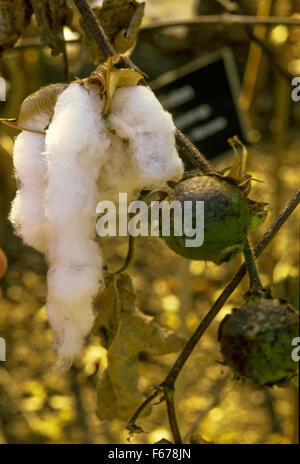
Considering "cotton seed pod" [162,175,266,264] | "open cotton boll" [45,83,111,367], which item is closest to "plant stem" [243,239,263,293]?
"cotton seed pod" [162,175,266,264]

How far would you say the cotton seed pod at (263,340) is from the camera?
0.45 m

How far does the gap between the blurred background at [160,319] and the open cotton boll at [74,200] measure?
34 cm

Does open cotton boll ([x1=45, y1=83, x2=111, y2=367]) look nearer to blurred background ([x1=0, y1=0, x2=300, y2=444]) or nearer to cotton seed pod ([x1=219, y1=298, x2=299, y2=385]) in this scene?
cotton seed pod ([x1=219, y1=298, x2=299, y2=385])

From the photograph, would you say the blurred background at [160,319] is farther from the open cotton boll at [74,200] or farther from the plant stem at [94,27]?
the open cotton boll at [74,200]

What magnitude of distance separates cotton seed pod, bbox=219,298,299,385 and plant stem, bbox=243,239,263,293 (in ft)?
0.05

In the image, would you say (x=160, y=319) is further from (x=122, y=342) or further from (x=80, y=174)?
(x=80, y=174)

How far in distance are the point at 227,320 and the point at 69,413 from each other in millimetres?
1196

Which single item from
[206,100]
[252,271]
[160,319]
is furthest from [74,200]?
[160,319]

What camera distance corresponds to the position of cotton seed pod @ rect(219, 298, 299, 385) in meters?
0.45

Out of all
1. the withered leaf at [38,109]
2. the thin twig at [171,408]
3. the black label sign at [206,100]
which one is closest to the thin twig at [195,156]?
the withered leaf at [38,109]

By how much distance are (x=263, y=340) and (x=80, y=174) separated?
0.67ft

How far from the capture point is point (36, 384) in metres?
1.66
